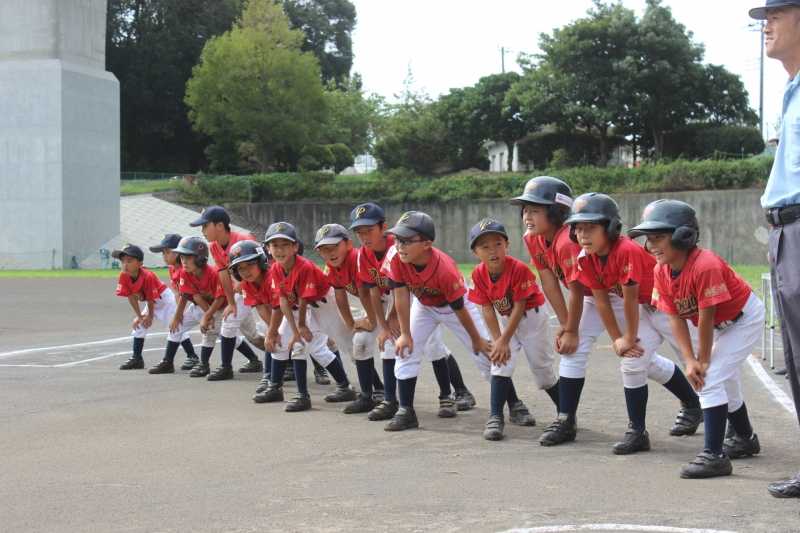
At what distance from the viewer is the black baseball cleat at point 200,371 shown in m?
10.9

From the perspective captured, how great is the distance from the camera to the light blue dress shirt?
4719 millimetres

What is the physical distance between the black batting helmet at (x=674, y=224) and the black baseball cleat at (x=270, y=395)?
4.25 m

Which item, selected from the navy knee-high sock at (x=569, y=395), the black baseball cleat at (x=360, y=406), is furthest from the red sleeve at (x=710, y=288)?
the black baseball cleat at (x=360, y=406)

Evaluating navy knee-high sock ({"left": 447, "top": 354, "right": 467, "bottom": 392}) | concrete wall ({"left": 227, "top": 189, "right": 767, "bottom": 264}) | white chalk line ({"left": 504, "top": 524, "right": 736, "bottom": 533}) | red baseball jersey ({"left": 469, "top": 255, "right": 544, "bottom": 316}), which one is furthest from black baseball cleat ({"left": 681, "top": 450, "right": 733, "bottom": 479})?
concrete wall ({"left": 227, "top": 189, "right": 767, "bottom": 264})

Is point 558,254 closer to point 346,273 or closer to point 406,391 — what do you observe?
point 406,391

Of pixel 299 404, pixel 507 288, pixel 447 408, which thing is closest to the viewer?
pixel 507 288

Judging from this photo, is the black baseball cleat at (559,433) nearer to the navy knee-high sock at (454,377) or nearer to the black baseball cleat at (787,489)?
the black baseball cleat at (787,489)

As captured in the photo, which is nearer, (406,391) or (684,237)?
(684,237)

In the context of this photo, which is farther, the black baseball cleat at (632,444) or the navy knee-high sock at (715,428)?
the black baseball cleat at (632,444)

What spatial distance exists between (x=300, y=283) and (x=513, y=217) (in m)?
35.1

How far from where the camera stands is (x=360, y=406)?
27.8 feet

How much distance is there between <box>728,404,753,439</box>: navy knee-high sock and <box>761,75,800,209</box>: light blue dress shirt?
1987 mm

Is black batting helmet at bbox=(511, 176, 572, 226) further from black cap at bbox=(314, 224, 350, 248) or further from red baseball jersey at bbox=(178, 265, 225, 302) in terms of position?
red baseball jersey at bbox=(178, 265, 225, 302)

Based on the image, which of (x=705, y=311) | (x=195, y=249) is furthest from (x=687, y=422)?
(x=195, y=249)
